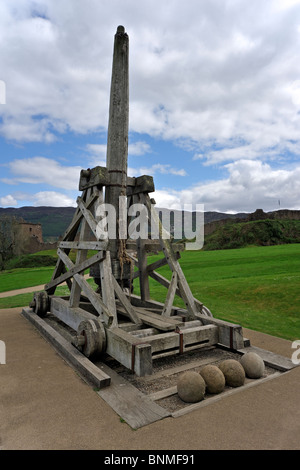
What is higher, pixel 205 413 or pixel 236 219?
pixel 236 219

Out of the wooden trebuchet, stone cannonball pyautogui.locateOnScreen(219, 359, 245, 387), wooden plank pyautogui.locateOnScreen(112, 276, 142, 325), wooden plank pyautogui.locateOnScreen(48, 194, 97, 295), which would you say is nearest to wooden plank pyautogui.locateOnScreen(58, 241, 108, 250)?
the wooden trebuchet

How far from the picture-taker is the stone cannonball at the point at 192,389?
388cm

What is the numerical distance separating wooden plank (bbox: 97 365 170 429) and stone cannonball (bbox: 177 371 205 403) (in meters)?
0.41

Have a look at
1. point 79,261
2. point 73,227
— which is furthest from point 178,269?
point 73,227

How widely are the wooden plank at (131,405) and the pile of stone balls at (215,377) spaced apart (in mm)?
443

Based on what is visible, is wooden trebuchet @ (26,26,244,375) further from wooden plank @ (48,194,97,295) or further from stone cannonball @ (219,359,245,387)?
stone cannonball @ (219,359,245,387)

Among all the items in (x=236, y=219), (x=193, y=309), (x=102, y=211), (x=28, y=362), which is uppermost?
(x=236, y=219)

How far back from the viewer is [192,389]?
3.87m

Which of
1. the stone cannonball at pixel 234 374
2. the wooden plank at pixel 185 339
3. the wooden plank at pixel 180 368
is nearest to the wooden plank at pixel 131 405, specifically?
the wooden plank at pixel 180 368

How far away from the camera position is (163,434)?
10.5ft
